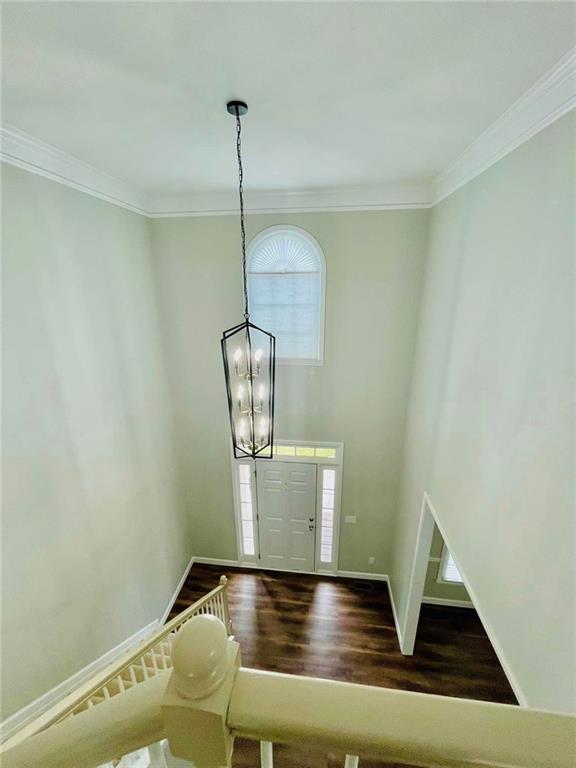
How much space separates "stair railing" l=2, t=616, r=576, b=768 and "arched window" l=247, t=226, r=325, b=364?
3859mm

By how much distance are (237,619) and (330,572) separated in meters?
1.49

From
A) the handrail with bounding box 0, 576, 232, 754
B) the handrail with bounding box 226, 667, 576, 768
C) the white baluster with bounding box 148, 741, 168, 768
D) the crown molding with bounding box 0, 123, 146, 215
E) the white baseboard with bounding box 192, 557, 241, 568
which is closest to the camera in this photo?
the handrail with bounding box 226, 667, 576, 768

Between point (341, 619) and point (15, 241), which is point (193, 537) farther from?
point (15, 241)

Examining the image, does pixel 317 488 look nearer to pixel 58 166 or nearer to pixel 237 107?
→ pixel 237 107

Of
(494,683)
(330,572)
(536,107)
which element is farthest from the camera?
(330,572)

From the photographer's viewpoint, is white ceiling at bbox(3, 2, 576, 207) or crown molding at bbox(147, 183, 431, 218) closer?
white ceiling at bbox(3, 2, 576, 207)

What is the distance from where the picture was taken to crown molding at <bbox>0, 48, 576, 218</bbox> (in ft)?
5.93

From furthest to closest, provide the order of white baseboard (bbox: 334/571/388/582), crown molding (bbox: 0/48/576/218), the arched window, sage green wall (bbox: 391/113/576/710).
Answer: white baseboard (bbox: 334/571/388/582) < the arched window < crown molding (bbox: 0/48/576/218) < sage green wall (bbox: 391/113/576/710)

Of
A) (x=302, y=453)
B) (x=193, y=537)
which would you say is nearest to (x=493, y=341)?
(x=302, y=453)

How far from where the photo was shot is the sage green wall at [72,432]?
2389 mm

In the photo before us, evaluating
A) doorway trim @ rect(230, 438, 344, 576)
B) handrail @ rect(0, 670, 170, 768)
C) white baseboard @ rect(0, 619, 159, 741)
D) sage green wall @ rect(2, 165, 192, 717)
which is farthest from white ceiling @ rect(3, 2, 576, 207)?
white baseboard @ rect(0, 619, 159, 741)

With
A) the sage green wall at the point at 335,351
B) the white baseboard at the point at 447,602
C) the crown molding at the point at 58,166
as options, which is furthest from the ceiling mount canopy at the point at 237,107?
the white baseboard at the point at 447,602

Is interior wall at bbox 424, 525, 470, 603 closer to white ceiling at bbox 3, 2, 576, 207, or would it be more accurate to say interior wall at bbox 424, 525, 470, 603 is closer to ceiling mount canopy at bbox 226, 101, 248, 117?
white ceiling at bbox 3, 2, 576, 207

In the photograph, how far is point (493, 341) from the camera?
226 cm
